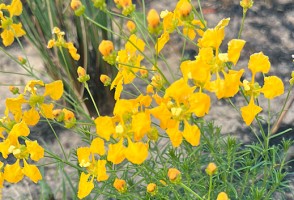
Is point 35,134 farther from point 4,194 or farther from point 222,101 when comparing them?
point 222,101

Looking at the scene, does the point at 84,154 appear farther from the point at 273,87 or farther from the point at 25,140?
the point at 273,87

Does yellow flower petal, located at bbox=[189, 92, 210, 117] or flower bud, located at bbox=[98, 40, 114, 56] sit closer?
yellow flower petal, located at bbox=[189, 92, 210, 117]

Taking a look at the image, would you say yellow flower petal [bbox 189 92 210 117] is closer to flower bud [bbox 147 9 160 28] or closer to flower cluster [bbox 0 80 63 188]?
flower bud [bbox 147 9 160 28]

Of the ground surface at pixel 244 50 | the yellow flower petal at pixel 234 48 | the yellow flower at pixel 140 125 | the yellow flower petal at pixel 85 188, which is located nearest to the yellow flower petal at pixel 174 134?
the yellow flower at pixel 140 125

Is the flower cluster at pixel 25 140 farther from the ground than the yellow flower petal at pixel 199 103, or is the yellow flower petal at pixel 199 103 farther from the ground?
the yellow flower petal at pixel 199 103

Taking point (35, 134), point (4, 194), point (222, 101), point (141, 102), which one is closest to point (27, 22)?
point (35, 134)

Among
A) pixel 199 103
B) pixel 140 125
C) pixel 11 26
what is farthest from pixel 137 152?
pixel 11 26

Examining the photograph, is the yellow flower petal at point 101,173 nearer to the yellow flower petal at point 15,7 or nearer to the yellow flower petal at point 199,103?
the yellow flower petal at point 199,103

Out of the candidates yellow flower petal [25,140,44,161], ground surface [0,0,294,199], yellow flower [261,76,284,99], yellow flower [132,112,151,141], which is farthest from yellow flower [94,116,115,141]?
ground surface [0,0,294,199]
